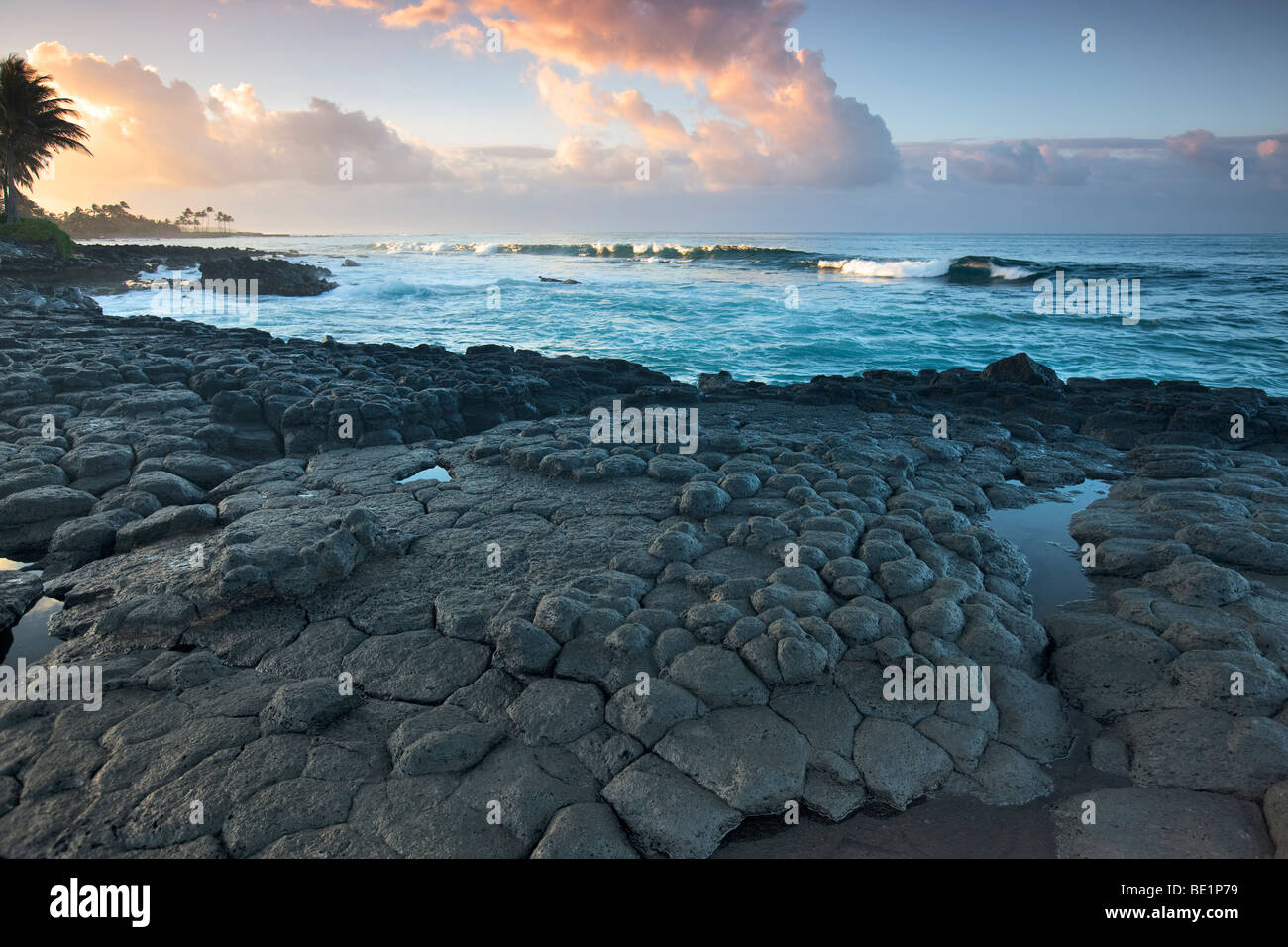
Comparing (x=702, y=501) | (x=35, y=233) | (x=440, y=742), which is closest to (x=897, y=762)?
(x=440, y=742)

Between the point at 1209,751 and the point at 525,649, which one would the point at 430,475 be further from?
the point at 1209,751

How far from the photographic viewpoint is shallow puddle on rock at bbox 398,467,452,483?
708cm

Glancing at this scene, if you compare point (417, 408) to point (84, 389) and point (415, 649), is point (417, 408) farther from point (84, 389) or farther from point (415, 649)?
point (415, 649)

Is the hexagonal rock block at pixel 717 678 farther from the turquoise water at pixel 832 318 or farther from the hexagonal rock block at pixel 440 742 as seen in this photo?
the turquoise water at pixel 832 318

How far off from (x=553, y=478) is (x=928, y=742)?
4.31m

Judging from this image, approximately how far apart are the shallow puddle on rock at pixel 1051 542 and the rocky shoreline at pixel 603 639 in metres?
0.18

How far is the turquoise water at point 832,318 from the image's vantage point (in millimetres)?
17000

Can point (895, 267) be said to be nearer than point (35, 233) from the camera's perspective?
No

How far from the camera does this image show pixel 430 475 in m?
7.33

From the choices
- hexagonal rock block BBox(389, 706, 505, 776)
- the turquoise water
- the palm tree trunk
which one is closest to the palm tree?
the palm tree trunk

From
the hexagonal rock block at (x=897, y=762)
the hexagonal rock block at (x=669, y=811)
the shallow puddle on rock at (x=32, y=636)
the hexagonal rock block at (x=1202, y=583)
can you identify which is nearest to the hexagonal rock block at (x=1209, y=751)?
the hexagonal rock block at (x=897, y=762)

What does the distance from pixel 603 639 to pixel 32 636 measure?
362 centimetres

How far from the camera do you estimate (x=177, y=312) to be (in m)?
22.6
